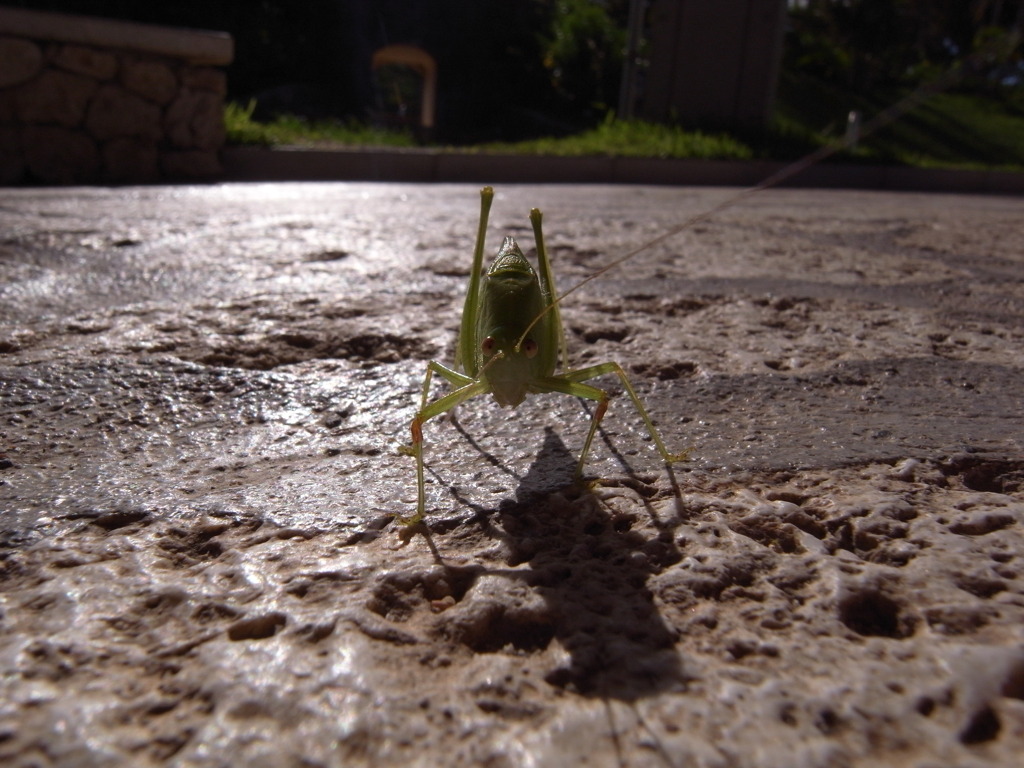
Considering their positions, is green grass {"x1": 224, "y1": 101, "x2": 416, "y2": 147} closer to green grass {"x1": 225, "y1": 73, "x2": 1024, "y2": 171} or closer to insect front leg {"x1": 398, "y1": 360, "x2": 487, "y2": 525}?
green grass {"x1": 225, "y1": 73, "x2": 1024, "y2": 171}

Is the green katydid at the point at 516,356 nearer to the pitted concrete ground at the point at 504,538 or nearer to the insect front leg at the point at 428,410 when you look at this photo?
the insect front leg at the point at 428,410

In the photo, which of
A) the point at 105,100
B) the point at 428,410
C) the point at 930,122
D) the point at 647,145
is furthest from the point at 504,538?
the point at 930,122

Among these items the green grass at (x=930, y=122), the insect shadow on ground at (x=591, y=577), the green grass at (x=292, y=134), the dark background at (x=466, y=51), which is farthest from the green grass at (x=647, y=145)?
the insect shadow on ground at (x=591, y=577)

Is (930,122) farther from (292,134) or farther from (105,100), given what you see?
(105,100)

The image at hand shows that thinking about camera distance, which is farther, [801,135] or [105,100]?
[801,135]

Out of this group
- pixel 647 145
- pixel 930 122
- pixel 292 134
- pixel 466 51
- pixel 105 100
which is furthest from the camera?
pixel 466 51

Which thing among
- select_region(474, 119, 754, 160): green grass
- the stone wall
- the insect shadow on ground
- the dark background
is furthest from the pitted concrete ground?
the dark background

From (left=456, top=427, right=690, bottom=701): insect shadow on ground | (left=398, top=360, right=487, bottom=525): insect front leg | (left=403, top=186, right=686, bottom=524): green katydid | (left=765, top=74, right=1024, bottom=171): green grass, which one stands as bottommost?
(left=456, top=427, right=690, bottom=701): insect shadow on ground
